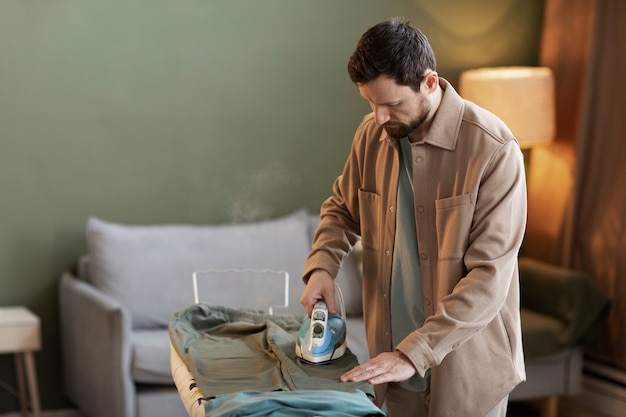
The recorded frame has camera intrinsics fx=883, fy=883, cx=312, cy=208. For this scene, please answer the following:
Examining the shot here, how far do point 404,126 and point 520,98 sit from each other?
7.15 ft

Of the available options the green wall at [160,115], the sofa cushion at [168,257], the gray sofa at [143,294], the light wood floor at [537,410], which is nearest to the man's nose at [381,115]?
the gray sofa at [143,294]

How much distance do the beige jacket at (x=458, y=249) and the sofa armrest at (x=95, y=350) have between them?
1.37 meters

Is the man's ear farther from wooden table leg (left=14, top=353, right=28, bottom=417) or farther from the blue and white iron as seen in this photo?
wooden table leg (left=14, top=353, right=28, bottom=417)

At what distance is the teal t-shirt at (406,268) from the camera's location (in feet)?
6.22

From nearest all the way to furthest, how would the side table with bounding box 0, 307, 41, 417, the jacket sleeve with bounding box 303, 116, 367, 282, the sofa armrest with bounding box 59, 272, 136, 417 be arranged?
the jacket sleeve with bounding box 303, 116, 367, 282
the sofa armrest with bounding box 59, 272, 136, 417
the side table with bounding box 0, 307, 41, 417

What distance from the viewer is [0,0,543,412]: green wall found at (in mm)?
3568

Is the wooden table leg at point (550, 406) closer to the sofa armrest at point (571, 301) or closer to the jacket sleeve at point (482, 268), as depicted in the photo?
the sofa armrest at point (571, 301)

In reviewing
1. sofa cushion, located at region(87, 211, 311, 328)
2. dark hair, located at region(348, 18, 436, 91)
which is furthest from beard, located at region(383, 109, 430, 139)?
sofa cushion, located at region(87, 211, 311, 328)

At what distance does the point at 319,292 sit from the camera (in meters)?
1.91

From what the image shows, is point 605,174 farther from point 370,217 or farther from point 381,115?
point 381,115

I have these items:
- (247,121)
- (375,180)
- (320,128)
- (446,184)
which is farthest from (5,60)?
(446,184)

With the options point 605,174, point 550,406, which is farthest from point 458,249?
point 605,174

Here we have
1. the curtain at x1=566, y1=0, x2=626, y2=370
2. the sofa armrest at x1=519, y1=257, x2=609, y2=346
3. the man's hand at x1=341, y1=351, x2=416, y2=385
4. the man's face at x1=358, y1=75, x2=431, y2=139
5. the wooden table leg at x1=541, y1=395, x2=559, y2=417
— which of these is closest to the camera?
the man's hand at x1=341, y1=351, x2=416, y2=385

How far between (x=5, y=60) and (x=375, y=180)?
2.09 meters
